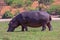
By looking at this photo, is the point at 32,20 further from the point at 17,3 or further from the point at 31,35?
the point at 17,3

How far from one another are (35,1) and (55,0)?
9.77 ft

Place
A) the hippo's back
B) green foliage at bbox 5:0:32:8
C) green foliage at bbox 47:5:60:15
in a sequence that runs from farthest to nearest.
→ green foliage at bbox 5:0:32:8 < green foliage at bbox 47:5:60:15 < the hippo's back

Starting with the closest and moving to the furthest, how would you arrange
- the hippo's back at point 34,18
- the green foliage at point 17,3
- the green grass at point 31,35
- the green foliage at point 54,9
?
the green grass at point 31,35, the hippo's back at point 34,18, the green foliage at point 54,9, the green foliage at point 17,3

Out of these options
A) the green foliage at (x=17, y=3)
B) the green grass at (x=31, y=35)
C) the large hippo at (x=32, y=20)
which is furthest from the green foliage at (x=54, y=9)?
the green grass at (x=31, y=35)

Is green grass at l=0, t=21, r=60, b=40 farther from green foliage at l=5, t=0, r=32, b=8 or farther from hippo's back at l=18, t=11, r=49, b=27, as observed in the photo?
green foliage at l=5, t=0, r=32, b=8

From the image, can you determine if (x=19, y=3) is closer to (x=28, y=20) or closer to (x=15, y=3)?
(x=15, y=3)

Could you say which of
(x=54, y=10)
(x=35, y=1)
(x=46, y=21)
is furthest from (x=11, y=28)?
(x=35, y=1)

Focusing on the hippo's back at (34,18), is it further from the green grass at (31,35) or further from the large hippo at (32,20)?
the green grass at (31,35)

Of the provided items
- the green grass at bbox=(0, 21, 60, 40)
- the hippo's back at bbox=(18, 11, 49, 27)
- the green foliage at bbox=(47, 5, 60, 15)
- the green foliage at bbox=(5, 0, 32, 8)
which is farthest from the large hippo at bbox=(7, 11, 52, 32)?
the green foliage at bbox=(5, 0, 32, 8)

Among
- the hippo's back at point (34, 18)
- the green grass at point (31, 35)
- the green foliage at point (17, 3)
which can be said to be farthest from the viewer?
the green foliage at point (17, 3)

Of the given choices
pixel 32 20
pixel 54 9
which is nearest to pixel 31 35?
pixel 32 20

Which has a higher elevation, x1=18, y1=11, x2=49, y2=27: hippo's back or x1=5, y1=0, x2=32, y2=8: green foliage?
x1=18, y1=11, x2=49, y2=27: hippo's back

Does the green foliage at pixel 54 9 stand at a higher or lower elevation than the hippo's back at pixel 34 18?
lower

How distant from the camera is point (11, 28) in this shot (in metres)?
16.8
